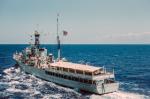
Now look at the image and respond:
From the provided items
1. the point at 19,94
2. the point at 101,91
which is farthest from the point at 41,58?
the point at 101,91

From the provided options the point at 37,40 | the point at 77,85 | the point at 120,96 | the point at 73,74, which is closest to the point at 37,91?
the point at 73,74

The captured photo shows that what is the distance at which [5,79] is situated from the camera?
3177 inches

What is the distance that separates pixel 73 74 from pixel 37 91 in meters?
9.05

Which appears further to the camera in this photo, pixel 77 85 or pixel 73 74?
pixel 73 74

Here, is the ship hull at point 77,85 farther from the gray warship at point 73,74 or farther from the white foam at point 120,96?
the white foam at point 120,96

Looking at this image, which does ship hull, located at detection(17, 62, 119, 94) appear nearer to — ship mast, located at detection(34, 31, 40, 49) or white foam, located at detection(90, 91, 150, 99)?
white foam, located at detection(90, 91, 150, 99)

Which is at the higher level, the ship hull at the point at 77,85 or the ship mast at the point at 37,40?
the ship mast at the point at 37,40

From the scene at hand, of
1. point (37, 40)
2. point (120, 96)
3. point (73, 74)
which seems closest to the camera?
point (120, 96)

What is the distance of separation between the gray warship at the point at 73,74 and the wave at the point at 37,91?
1416 millimetres

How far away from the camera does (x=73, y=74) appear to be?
66.8 m

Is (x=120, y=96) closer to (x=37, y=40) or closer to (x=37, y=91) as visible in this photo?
(x=37, y=91)

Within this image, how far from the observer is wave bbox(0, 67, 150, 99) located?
59716mm

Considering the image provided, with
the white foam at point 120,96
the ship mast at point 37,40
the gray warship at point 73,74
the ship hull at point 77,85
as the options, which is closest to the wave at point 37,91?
the white foam at point 120,96

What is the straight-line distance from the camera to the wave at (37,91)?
2351 inches
